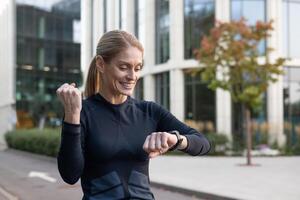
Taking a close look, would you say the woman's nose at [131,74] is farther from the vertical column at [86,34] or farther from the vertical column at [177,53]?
the vertical column at [177,53]

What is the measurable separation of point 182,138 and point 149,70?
97.5 feet

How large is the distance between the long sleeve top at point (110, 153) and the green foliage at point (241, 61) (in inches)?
650

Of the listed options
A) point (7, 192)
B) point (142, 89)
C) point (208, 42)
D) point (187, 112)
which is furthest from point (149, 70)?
point (7, 192)

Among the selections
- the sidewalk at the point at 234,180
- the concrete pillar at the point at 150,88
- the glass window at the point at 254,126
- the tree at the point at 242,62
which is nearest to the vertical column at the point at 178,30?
the concrete pillar at the point at 150,88

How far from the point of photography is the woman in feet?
6.22

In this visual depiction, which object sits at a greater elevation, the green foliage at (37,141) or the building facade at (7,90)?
the building facade at (7,90)

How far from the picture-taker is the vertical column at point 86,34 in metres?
2.98

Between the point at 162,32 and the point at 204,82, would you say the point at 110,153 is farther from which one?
the point at 162,32

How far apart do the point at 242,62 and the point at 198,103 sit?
419 inches

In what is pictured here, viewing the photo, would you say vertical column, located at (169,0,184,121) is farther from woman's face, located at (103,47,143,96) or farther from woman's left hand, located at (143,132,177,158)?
woman's left hand, located at (143,132,177,158)

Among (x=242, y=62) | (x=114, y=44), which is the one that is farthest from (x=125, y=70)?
(x=242, y=62)

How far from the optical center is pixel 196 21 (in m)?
28.9

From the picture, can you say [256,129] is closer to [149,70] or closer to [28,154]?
[149,70]

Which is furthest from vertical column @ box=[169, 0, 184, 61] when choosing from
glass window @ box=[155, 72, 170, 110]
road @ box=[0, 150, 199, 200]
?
road @ box=[0, 150, 199, 200]
